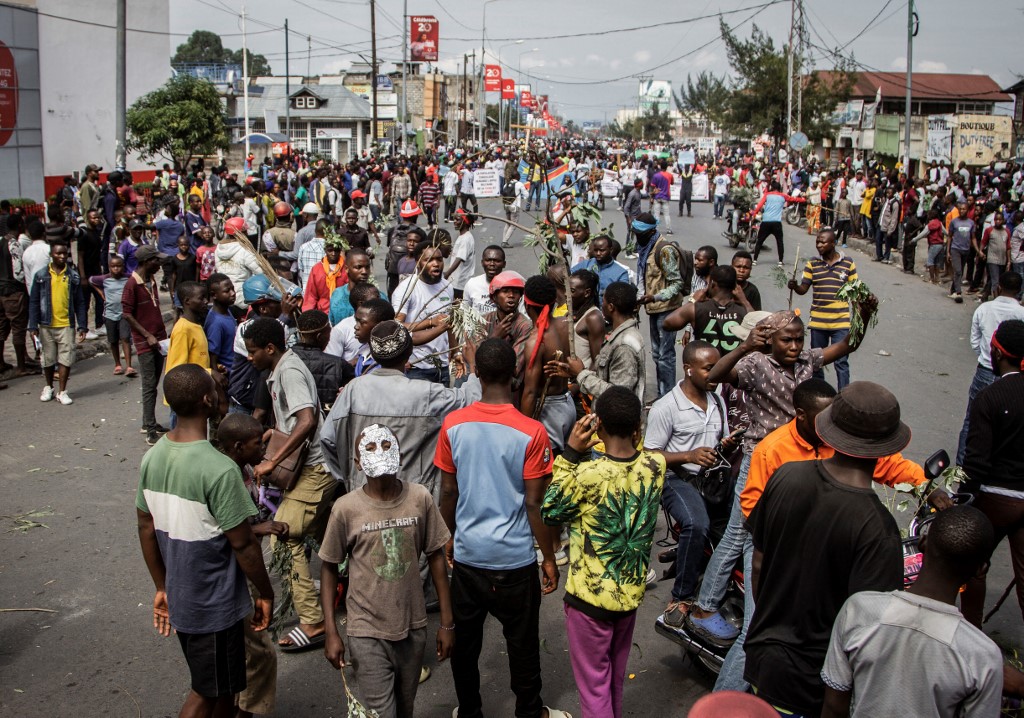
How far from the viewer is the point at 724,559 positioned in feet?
15.2

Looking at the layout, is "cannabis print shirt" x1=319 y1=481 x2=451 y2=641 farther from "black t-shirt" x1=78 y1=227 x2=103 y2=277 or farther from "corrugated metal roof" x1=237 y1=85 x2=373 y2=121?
"corrugated metal roof" x1=237 y1=85 x2=373 y2=121

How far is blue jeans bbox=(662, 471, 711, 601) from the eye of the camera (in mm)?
4914

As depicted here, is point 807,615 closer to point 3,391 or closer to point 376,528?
point 376,528

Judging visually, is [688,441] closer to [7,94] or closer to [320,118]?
[7,94]

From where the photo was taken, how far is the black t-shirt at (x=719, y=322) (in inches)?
279

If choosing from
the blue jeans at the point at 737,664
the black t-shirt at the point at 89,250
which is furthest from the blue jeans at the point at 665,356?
the black t-shirt at the point at 89,250

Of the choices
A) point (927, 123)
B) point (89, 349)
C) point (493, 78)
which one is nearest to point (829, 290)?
point (89, 349)

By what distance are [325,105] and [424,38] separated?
49.5 ft

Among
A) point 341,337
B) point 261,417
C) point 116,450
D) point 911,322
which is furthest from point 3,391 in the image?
point 911,322

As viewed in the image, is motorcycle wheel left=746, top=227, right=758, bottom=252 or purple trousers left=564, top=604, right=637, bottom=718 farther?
motorcycle wheel left=746, top=227, right=758, bottom=252

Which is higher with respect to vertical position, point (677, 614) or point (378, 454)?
point (378, 454)

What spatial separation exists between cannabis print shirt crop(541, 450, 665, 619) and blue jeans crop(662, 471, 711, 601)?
1.28 meters

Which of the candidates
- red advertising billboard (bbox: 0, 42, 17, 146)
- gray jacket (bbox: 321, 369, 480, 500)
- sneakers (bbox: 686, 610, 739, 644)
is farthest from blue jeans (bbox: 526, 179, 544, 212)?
sneakers (bbox: 686, 610, 739, 644)

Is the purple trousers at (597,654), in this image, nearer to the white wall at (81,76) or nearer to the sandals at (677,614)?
the sandals at (677,614)
